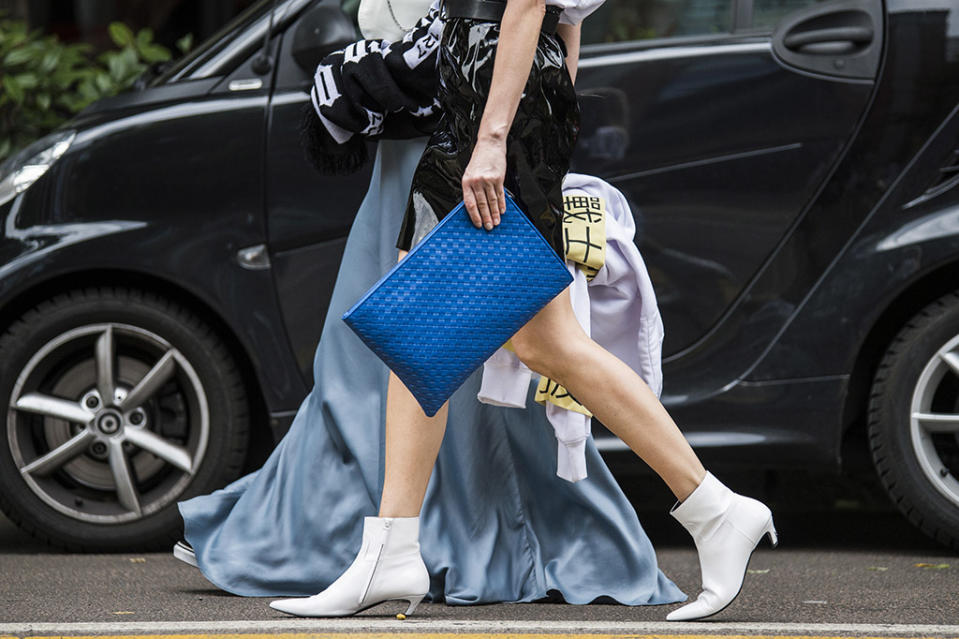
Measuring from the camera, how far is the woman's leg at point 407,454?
10.5ft

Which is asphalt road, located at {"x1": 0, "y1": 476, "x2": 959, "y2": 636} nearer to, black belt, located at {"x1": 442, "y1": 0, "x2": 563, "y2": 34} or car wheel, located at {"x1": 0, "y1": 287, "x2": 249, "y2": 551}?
car wheel, located at {"x1": 0, "y1": 287, "x2": 249, "y2": 551}

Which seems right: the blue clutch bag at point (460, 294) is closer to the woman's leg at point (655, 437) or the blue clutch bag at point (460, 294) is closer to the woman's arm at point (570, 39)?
the woman's leg at point (655, 437)

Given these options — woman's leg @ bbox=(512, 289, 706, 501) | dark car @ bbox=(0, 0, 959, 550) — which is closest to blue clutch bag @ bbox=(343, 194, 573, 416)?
woman's leg @ bbox=(512, 289, 706, 501)

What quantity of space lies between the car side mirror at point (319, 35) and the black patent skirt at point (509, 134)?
3.49 ft

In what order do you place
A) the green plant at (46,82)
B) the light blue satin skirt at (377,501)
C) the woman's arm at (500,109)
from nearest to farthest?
the woman's arm at (500,109) < the light blue satin skirt at (377,501) < the green plant at (46,82)

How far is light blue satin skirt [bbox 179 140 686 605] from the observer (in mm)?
3508

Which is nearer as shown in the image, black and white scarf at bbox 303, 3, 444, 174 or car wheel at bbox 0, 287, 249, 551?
black and white scarf at bbox 303, 3, 444, 174

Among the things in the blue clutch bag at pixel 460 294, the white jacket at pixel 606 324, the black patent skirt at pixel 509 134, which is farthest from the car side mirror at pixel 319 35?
the blue clutch bag at pixel 460 294

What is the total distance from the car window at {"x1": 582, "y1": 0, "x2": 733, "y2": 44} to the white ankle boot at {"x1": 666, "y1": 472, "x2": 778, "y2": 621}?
1.48 m

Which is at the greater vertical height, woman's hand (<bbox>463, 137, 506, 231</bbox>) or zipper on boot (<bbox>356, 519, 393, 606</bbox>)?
woman's hand (<bbox>463, 137, 506, 231</bbox>)

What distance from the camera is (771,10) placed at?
414 cm

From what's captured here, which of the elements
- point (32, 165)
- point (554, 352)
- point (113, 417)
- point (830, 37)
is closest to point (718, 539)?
point (554, 352)

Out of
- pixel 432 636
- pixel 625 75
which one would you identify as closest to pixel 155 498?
pixel 432 636

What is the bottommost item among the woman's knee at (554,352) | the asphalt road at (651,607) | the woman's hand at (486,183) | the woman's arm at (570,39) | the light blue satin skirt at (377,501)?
A: the asphalt road at (651,607)
